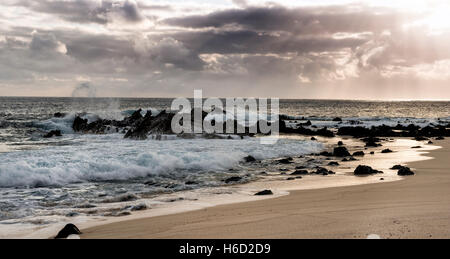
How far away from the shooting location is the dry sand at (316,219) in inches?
224

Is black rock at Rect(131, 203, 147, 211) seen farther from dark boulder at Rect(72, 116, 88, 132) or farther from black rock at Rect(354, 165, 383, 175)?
dark boulder at Rect(72, 116, 88, 132)

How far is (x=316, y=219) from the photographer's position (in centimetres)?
651

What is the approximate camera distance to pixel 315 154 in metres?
19.0

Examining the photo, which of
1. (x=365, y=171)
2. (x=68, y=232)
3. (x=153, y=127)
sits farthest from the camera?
(x=153, y=127)

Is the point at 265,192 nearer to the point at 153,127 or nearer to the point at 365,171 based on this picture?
the point at 365,171

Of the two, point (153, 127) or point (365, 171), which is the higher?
point (153, 127)

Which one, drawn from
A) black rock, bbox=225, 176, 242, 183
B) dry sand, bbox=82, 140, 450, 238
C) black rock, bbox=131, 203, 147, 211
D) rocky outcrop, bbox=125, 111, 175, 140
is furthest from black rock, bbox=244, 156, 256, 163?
black rock, bbox=131, 203, 147, 211

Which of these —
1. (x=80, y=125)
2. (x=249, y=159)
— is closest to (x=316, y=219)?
(x=249, y=159)

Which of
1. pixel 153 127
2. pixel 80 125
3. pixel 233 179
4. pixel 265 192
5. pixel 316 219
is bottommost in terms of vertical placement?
pixel 233 179

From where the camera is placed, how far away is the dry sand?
5699 mm

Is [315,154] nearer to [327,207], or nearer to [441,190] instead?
[441,190]

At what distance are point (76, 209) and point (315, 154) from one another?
13.2 m

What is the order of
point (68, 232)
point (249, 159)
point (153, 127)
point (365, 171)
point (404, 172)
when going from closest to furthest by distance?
A: point (68, 232) → point (404, 172) → point (365, 171) → point (249, 159) → point (153, 127)
